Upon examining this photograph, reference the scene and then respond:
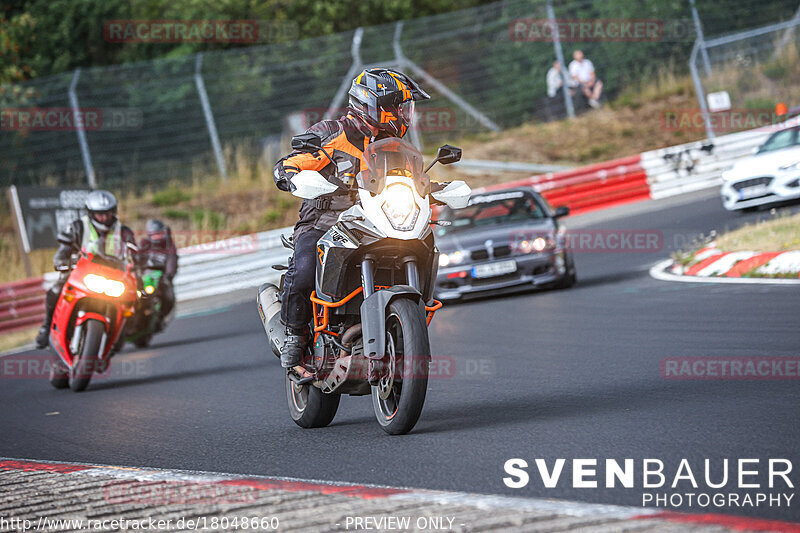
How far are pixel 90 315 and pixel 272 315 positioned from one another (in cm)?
404

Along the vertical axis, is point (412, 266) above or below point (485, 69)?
below

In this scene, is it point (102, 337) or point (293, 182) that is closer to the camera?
point (293, 182)

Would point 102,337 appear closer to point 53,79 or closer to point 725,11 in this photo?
point 53,79

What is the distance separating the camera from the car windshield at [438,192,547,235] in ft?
52.2

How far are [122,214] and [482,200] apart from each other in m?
13.4

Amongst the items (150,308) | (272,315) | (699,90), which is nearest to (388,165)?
(272,315)

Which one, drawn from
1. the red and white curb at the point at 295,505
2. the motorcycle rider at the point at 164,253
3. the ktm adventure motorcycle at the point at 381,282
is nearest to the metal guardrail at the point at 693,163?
the motorcycle rider at the point at 164,253

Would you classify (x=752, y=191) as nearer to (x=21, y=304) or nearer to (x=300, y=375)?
(x=21, y=304)

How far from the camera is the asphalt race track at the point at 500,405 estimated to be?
5.79 m

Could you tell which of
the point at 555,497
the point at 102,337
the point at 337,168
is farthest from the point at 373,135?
the point at 102,337

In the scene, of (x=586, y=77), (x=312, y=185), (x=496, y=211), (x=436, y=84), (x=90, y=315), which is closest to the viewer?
(x=312, y=185)

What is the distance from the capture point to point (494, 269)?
15031 mm

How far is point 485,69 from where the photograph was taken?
2773cm

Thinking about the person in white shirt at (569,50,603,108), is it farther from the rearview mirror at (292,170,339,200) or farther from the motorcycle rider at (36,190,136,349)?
the rearview mirror at (292,170,339,200)
